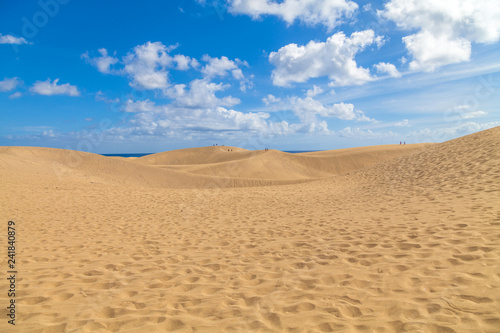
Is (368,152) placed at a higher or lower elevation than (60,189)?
higher

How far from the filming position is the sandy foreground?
312 centimetres

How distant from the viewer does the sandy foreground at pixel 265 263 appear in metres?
3.12

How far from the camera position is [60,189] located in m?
14.6

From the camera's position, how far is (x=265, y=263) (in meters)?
5.00

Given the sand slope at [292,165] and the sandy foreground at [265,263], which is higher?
the sand slope at [292,165]

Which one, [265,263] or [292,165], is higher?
[292,165]

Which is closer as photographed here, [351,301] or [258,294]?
[351,301]

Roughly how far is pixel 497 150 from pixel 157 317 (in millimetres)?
17604

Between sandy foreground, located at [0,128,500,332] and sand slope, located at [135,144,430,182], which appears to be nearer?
sandy foreground, located at [0,128,500,332]

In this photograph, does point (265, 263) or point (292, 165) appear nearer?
point (265, 263)

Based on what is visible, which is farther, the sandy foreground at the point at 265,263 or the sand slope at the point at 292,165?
the sand slope at the point at 292,165

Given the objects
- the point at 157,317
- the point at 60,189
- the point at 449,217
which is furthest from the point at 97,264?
the point at 60,189

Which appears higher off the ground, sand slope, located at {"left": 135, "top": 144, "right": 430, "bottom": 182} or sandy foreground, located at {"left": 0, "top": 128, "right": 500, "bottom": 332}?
sand slope, located at {"left": 135, "top": 144, "right": 430, "bottom": 182}

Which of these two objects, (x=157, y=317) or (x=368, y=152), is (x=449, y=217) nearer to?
(x=157, y=317)
